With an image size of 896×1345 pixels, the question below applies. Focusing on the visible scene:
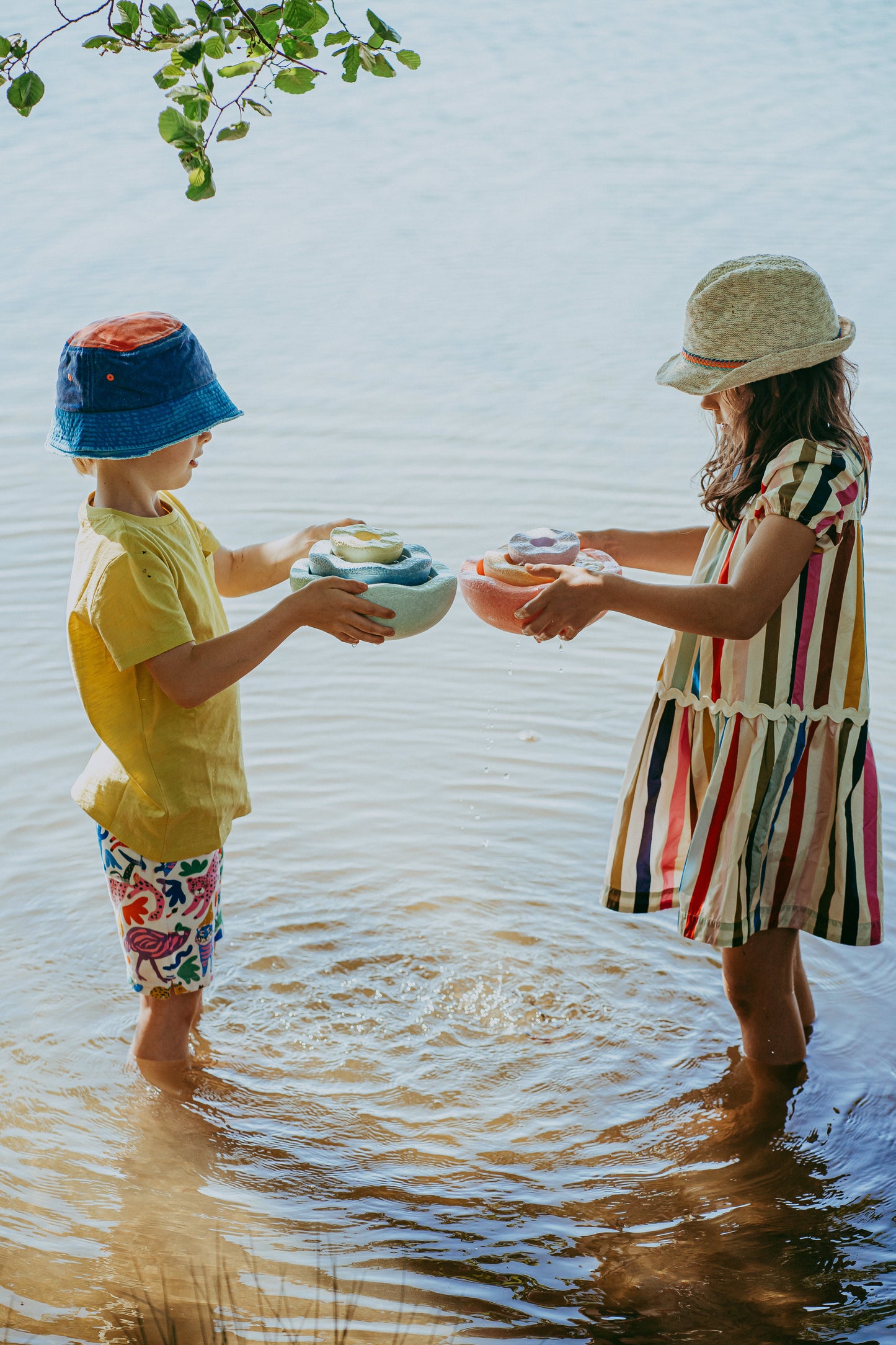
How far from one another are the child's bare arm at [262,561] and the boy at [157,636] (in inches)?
6.2

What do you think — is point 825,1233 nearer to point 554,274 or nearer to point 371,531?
point 371,531

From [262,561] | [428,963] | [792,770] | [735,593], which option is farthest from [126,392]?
[428,963]

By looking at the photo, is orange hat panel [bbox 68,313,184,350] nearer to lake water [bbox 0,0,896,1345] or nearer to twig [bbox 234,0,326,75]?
twig [bbox 234,0,326,75]

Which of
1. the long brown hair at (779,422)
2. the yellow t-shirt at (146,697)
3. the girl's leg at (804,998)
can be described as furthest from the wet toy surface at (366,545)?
the girl's leg at (804,998)

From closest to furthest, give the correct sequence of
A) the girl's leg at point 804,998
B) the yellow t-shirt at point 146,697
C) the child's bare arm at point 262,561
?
the yellow t-shirt at point 146,697 → the child's bare arm at point 262,561 → the girl's leg at point 804,998

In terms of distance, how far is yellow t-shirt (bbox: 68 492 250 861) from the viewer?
6.60ft

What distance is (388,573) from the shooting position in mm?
2219

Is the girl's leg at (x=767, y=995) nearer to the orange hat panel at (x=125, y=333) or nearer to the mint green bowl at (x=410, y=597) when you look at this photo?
the mint green bowl at (x=410, y=597)

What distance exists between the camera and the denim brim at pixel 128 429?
80.7 inches

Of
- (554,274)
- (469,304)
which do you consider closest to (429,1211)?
(469,304)

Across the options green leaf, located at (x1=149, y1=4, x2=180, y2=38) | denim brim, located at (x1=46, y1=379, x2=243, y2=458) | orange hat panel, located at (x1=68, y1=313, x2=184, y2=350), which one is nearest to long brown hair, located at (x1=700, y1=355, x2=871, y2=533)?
denim brim, located at (x1=46, y1=379, x2=243, y2=458)

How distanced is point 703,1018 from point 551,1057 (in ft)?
1.12

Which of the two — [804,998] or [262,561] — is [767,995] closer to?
[804,998]

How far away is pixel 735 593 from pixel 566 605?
0.85ft
